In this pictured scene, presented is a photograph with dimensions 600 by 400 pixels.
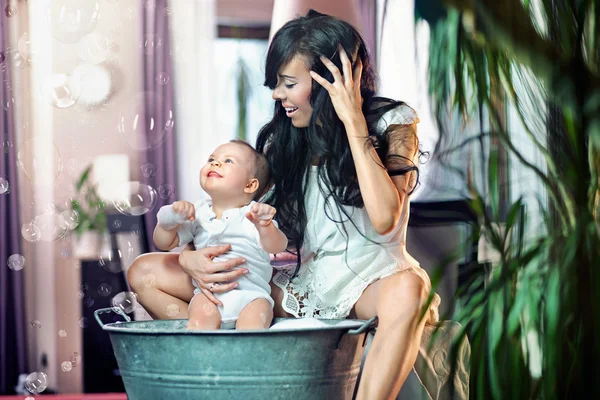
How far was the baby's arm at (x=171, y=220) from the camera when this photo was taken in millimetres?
1213

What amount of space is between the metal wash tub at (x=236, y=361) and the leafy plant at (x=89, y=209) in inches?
46.8

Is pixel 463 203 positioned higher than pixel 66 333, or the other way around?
pixel 463 203

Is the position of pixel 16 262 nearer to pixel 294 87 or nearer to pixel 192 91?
pixel 192 91

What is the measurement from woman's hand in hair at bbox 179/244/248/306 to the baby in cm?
1

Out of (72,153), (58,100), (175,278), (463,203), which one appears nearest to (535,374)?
(463,203)

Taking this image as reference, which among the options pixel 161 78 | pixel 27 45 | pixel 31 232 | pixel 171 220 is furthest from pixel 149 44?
pixel 171 220

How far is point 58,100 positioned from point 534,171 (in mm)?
1085

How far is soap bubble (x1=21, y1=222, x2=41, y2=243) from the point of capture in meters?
1.97

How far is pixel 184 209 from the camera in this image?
121 cm

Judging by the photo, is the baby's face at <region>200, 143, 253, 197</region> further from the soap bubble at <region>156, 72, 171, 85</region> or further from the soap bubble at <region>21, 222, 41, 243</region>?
the soap bubble at <region>156, 72, 171, 85</region>

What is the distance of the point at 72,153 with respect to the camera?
2.45 metres

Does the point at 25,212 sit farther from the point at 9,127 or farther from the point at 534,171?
the point at 534,171

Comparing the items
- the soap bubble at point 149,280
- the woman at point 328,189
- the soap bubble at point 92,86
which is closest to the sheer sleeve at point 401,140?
the woman at point 328,189

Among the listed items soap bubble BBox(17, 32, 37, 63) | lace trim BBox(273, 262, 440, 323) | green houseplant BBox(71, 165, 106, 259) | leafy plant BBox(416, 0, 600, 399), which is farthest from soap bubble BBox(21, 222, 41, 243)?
leafy plant BBox(416, 0, 600, 399)
